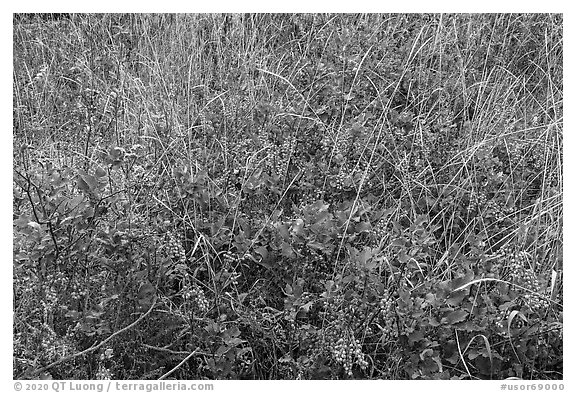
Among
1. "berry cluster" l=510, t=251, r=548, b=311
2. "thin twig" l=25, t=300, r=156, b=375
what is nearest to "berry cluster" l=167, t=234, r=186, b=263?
"thin twig" l=25, t=300, r=156, b=375

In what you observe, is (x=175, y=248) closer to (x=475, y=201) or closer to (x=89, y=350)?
(x=89, y=350)

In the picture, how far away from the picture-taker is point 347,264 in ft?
8.30

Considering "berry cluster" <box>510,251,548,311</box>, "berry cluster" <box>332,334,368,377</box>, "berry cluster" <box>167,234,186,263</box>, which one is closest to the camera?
"berry cluster" <box>332,334,368,377</box>

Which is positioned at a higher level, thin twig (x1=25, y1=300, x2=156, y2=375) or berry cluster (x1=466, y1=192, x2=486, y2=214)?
berry cluster (x1=466, y1=192, x2=486, y2=214)

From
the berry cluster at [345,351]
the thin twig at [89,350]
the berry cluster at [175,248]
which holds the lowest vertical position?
the thin twig at [89,350]

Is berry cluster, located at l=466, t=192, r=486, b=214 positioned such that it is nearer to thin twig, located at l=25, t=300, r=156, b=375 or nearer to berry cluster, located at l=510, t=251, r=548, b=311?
berry cluster, located at l=510, t=251, r=548, b=311

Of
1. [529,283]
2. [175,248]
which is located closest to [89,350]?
[175,248]

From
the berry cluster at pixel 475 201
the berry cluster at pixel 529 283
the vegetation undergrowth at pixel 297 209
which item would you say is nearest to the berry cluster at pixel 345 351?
the vegetation undergrowth at pixel 297 209

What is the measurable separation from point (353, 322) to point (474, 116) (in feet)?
5.40

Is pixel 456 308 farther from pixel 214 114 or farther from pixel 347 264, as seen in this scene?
pixel 214 114

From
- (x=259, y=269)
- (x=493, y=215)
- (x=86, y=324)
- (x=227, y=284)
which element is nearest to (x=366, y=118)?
(x=493, y=215)

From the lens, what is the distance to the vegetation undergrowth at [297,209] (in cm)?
246

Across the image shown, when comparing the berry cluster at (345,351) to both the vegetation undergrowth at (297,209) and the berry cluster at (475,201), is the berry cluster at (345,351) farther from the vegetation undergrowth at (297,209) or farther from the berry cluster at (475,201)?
the berry cluster at (475,201)

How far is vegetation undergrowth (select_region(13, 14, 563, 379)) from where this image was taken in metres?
2.46
